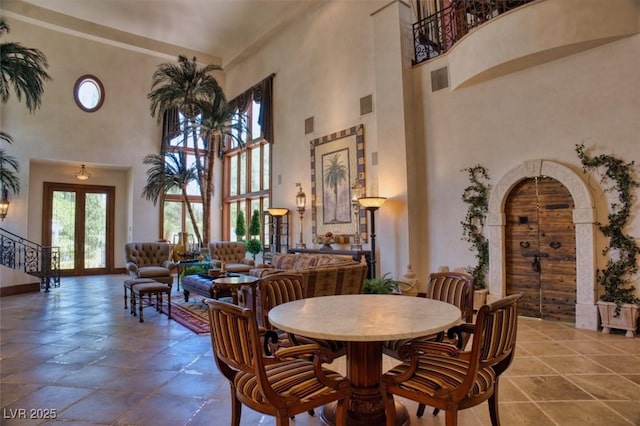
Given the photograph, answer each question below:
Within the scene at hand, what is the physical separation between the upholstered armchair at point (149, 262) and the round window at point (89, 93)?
4.80 m

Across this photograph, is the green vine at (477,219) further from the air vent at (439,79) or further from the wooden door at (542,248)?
the air vent at (439,79)

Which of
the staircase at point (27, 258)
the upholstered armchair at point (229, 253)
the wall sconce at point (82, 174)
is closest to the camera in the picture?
the staircase at point (27, 258)

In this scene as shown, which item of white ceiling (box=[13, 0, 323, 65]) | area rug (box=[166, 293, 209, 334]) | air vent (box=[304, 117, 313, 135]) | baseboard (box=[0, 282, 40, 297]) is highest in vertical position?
white ceiling (box=[13, 0, 323, 65])

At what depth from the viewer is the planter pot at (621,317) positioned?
428 cm

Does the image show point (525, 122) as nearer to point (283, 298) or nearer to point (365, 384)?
point (283, 298)

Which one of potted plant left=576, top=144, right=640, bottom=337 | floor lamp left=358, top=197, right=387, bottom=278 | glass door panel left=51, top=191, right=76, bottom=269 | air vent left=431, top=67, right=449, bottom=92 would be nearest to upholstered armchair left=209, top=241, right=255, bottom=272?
floor lamp left=358, top=197, right=387, bottom=278

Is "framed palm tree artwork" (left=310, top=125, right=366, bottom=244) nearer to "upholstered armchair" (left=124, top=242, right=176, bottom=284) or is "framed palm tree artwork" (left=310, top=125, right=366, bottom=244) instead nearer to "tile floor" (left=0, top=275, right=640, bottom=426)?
"upholstered armchair" (left=124, top=242, right=176, bottom=284)

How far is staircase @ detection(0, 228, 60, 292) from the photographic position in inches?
321

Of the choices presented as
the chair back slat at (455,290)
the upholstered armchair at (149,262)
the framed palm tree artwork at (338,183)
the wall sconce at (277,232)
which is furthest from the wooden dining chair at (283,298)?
the wall sconce at (277,232)

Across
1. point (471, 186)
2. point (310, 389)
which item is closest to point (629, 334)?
point (471, 186)

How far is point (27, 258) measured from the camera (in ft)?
28.8

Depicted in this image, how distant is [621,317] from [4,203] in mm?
11538

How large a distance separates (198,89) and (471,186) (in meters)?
7.39

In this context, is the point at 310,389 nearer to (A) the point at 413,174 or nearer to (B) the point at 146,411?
(B) the point at 146,411
